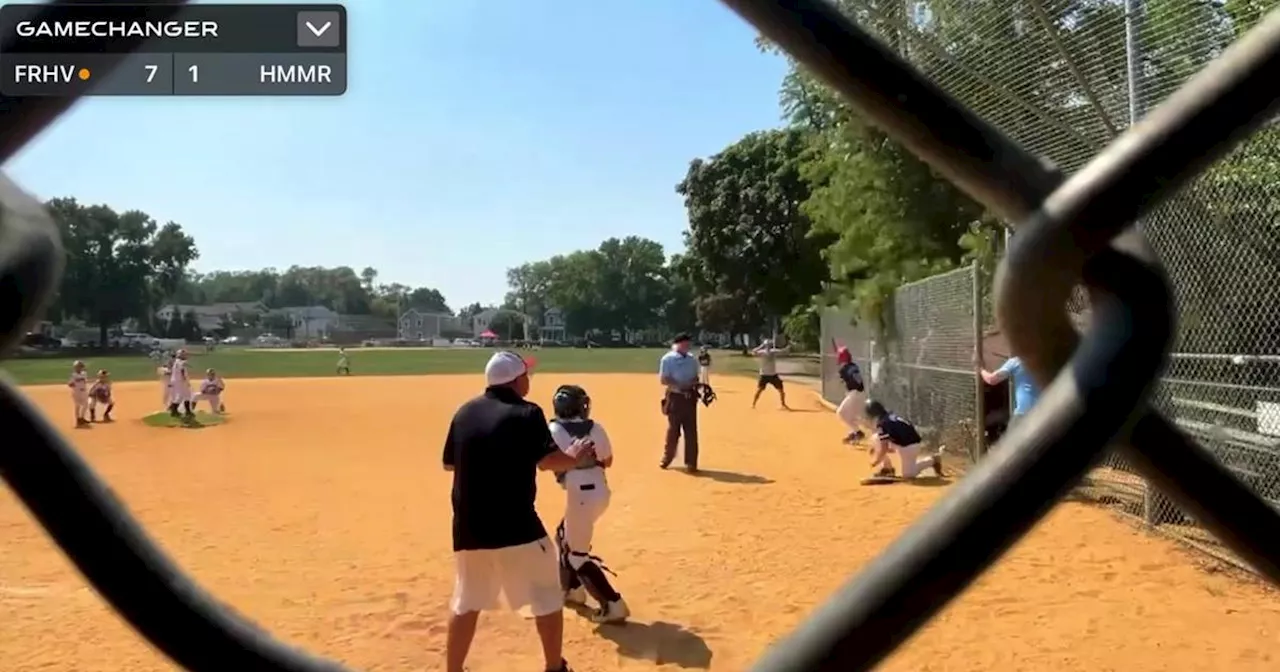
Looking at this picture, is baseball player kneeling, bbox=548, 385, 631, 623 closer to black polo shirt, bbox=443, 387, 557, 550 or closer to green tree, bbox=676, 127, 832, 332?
black polo shirt, bbox=443, 387, 557, 550

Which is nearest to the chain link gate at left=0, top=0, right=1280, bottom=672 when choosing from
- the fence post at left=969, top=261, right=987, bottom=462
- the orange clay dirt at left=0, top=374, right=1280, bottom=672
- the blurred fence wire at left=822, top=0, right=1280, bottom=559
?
the orange clay dirt at left=0, top=374, right=1280, bottom=672

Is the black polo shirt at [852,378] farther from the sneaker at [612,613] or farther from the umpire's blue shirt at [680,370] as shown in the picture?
the sneaker at [612,613]

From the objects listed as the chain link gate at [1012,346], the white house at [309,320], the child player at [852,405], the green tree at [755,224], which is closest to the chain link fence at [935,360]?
the child player at [852,405]

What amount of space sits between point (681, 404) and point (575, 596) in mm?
6141

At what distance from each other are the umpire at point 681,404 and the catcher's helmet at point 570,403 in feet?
18.8

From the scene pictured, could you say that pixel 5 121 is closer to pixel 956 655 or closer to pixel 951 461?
pixel 956 655

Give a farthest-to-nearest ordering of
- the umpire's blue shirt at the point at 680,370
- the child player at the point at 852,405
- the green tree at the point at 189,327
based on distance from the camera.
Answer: the green tree at the point at 189,327, the child player at the point at 852,405, the umpire's blue shirt at the point at 680,370

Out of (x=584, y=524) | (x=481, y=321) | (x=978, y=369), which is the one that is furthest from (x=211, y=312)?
(x=584, y=524)

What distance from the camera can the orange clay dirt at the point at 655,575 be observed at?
5633 mm

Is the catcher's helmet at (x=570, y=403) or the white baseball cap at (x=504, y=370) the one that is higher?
the white baseball cap at (x=504, y=370)

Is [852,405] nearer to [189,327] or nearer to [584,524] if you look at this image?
[584,524]

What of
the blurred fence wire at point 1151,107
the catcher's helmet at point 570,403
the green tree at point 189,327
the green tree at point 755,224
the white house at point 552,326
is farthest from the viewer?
the white house at point 552,326

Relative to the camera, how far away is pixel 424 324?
11231cm

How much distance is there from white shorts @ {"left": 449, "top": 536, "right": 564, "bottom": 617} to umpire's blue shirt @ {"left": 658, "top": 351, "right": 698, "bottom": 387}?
7.68m
